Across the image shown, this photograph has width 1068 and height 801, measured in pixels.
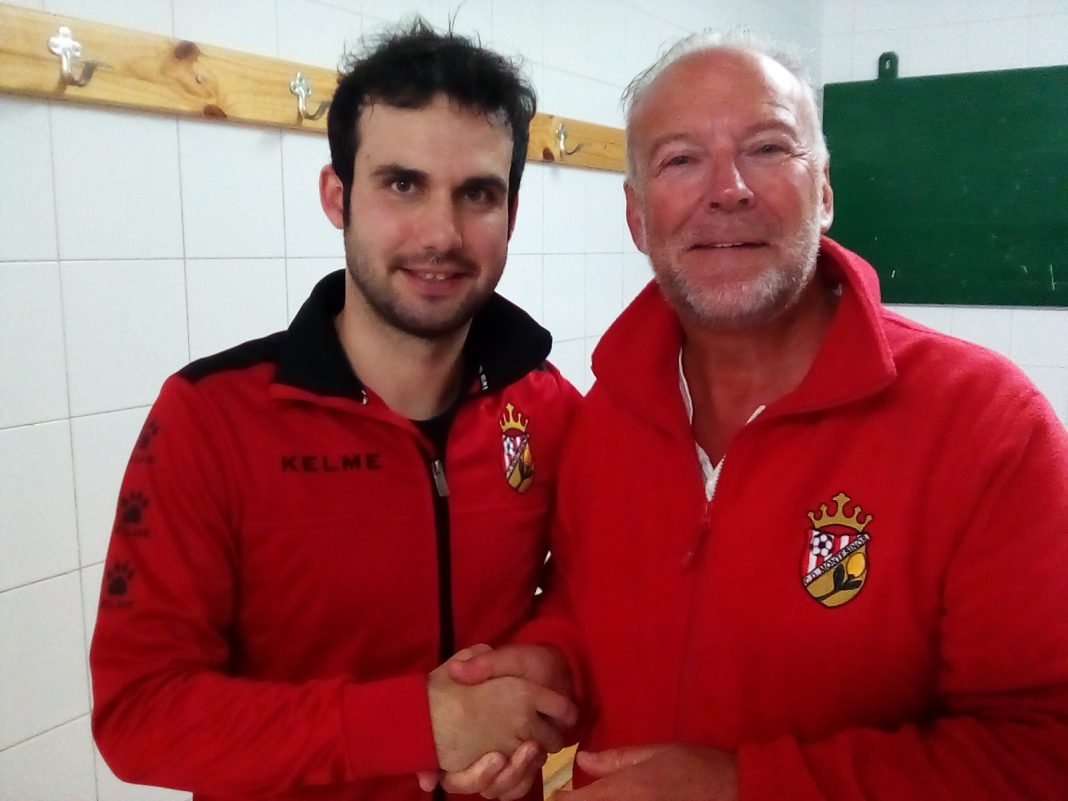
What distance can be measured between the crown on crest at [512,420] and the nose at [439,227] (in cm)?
28

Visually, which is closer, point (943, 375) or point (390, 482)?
point (943, 375)

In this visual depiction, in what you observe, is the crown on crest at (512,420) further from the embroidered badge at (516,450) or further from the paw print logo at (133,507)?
the paw print logo at (133,507)

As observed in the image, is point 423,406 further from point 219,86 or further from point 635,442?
point 219,86

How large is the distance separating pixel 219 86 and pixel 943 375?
148cm

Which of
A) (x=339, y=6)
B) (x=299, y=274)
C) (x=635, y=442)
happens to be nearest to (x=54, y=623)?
(x=299, y=274)

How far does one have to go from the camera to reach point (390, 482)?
121 centimetres

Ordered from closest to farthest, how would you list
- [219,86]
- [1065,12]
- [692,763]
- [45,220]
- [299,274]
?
[692,763]
[45,220]
[219,86]
[299,274]
[1065,12]

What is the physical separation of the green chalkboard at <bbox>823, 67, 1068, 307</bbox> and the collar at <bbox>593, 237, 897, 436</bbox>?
9.77 feet

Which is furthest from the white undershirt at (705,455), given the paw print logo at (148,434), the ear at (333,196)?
the paw print logo at (148,434)

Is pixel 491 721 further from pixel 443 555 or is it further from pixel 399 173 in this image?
pixel 399 173

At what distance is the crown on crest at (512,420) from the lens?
4.43 ft

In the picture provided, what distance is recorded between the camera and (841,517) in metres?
1.05

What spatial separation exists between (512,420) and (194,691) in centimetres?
59

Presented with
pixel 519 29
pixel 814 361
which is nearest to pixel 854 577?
pixel 814 361
